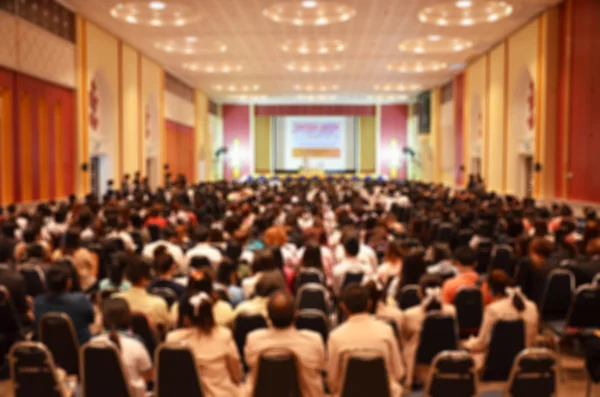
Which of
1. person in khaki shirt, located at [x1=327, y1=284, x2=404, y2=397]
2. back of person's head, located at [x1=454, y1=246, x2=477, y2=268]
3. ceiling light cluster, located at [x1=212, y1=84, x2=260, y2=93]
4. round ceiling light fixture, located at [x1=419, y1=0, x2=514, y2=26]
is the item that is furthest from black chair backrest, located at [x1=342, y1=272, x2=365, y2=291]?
ceiling light cluster, located at [x1=212, y1=84, x2=260, y2=93]

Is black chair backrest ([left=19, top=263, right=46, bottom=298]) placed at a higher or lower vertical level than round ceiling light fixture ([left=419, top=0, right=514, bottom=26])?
lower

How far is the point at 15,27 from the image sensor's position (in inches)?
575

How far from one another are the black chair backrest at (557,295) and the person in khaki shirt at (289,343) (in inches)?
133

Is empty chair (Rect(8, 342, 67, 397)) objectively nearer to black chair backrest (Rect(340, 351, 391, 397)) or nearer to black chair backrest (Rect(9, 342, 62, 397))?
black chair backrest (Rect(9, 342, 62, 397))

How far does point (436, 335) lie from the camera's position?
5.15 m

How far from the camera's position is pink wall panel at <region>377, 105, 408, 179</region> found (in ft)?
142

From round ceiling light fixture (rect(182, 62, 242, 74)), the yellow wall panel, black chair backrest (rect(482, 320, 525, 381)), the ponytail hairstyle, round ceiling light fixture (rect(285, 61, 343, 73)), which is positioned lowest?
black chair backrest (rect(482, 320, 525, 381))

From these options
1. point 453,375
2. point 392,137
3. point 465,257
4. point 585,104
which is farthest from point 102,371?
point 392,137

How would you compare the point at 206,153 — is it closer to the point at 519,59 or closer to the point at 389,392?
the point at 519,59

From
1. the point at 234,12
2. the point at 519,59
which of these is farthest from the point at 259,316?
the point at 519,59

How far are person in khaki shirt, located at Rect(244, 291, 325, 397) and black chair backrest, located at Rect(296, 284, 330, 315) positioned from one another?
1.63 m

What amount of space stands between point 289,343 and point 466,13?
15.6 m

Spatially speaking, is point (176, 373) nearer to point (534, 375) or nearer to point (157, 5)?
point (534, 375)

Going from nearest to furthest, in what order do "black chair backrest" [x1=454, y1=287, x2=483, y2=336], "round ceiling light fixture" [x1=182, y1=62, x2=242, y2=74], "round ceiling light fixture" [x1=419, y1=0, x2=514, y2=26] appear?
"black chair backrest" [x1=454, y1=287, x2=483, y2=336], "round ceiling light fixture" [x1=419, y1=0, x2=514, y2=26], "round ceiling light fixture" [x1=182, y1=62, x2=242, y2=74]
